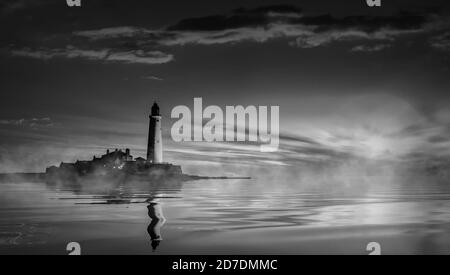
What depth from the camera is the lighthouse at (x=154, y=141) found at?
333ft

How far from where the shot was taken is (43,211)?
29250 millimetres

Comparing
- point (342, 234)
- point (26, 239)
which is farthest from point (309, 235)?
point (26, 239)

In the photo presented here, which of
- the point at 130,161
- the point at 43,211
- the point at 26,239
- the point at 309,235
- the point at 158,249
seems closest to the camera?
the point at 158,249

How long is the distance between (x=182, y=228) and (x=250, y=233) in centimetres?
310

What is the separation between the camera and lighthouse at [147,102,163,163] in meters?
102

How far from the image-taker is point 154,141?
102 metres
